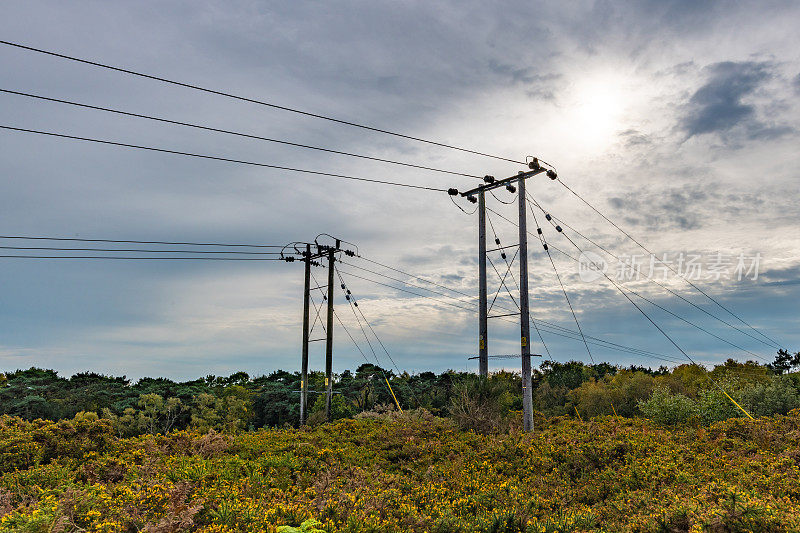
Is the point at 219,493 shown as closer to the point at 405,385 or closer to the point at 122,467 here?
the point at 122,467

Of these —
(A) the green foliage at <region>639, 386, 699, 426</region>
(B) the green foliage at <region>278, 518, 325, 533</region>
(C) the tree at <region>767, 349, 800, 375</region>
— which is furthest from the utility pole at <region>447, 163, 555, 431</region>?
(C) the tree at <region>767, 349, 800, 375</region>

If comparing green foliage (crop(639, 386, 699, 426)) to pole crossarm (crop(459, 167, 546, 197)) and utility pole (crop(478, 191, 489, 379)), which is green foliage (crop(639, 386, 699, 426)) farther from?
pole crossarm (crop(459, 167, 546, 197))

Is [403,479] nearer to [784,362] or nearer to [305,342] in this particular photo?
[305,342]

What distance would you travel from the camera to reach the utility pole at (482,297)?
19828 millimetres

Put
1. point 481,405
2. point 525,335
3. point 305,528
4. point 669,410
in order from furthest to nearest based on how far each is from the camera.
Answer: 1. point 669,410
2. point 481,405
3. point 525,335
4. point 305,528

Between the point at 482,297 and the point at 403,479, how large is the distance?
350 inches

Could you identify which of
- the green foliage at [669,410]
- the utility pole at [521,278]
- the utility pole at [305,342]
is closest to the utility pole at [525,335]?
the utility pole at [521,278]

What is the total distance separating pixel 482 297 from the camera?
20.5m

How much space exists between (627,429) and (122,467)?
54.8ft

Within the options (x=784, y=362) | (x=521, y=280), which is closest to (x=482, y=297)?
(x=521, y=280)

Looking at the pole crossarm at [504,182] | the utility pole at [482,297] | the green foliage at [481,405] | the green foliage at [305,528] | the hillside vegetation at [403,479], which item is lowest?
the hillside vegetation at [403,479]

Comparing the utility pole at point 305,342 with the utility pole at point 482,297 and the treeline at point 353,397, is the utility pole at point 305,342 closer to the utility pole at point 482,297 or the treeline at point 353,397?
the treeline at point 353,397

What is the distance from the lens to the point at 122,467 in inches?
535

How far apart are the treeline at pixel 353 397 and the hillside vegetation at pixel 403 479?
4272mm
